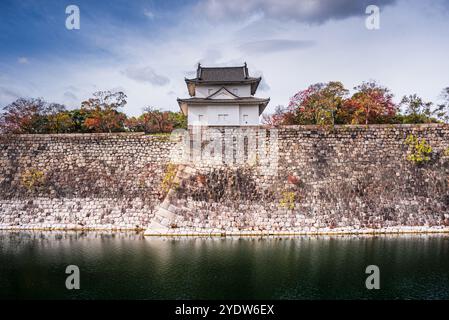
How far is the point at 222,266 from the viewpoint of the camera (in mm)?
10516

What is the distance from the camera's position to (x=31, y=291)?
8695 millimetres

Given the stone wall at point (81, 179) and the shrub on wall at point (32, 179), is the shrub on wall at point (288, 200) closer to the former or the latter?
the stone wall at point (81, 179)

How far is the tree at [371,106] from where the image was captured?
66.8ft

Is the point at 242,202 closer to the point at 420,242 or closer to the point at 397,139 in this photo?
the point at 420,242

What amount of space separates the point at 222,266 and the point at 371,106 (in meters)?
15.5

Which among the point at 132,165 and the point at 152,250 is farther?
the point at 132,165

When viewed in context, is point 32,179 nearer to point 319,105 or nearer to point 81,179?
point 81,179

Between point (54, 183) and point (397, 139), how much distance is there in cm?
1808

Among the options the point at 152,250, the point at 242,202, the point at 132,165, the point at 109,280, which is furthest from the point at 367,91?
the point at 109,280

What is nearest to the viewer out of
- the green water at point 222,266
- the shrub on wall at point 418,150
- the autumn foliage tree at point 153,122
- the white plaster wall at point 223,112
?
the green water at point 222,266

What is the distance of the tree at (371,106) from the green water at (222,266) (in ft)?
30.7

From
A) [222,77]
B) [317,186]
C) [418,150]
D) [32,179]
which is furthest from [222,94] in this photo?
[32,179]

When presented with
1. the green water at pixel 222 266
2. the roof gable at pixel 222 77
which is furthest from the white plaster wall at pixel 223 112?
the green water at pixel 222 266
